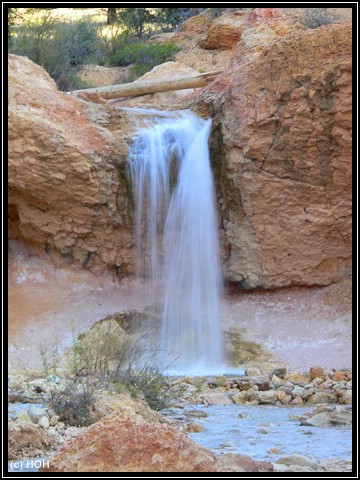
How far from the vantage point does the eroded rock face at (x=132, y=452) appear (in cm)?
455

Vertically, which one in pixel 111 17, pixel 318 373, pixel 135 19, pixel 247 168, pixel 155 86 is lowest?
pixel 318 373

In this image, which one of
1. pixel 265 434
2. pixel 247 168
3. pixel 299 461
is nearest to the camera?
pixel 299 461

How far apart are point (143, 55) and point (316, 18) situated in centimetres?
722

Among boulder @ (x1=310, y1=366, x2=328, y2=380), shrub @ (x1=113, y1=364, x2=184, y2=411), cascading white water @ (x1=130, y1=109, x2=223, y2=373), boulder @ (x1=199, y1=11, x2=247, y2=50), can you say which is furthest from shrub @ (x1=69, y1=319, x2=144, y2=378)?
boulder @ (x1=199, y1=11, x2=247, y2=50)

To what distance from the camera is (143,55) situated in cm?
2180

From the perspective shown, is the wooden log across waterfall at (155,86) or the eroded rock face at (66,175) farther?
the wooden log across waterfall at (155,86)

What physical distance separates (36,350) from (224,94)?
5.37 metres

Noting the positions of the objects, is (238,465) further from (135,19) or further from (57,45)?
(135,19)

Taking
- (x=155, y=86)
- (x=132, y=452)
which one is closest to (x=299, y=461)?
(x=132, y=452)

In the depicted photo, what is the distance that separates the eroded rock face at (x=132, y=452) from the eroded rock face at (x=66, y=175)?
848 cm

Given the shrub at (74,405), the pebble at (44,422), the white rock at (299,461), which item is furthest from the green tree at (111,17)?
the white rock at (299,461)

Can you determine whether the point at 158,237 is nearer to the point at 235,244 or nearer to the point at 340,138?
the point at 235,244

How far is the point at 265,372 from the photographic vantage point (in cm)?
1113

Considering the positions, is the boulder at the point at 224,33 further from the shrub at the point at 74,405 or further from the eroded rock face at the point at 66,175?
the shrub at the point at 74,405
